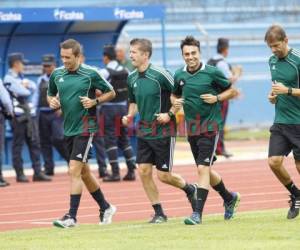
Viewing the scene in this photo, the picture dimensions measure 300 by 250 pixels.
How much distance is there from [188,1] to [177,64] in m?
5.46

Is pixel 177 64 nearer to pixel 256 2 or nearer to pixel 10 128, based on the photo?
pixel 256 2

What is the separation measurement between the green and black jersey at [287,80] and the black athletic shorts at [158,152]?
1.44m

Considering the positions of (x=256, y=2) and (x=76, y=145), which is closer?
(x=76, y=145)

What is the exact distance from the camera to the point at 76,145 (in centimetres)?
1308

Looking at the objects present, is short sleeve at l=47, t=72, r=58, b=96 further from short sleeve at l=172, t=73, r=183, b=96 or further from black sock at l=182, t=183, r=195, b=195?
black sock at l=182, t=183, r=195, b=195

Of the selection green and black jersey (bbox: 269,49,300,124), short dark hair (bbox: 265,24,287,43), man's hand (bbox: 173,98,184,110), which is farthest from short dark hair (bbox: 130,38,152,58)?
short dark hair (bbox: 265,24,287,43)

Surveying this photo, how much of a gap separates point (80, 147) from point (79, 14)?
1052 centimetres

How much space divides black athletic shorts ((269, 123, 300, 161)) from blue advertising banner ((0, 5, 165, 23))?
424 inches

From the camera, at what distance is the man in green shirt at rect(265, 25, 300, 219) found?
484 inches

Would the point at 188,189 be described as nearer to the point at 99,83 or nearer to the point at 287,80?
the point at 99,83

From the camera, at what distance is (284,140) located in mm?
12523

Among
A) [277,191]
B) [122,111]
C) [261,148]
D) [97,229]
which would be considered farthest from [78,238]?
[261,148]

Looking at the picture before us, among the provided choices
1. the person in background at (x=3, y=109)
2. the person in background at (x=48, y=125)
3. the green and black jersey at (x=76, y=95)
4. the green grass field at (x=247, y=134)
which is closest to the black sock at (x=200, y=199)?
the green and black jersey at (x=76, y=95)

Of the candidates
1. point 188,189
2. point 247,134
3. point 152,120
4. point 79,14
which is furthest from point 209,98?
point 247,134
